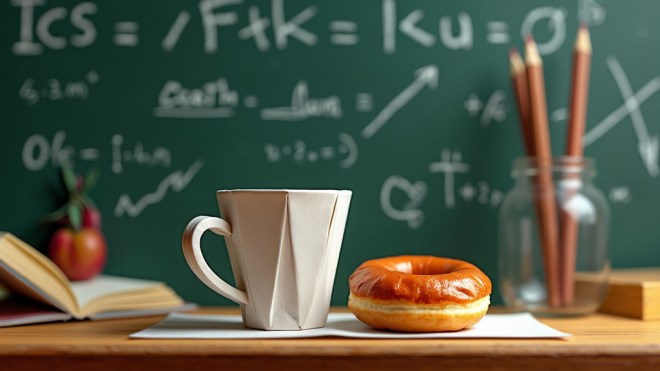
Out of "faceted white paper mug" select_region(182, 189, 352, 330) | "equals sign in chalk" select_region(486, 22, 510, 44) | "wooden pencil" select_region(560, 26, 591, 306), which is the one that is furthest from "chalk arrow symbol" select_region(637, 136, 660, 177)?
"faceted white paper mug" select_region(182, 189, 352, 330)

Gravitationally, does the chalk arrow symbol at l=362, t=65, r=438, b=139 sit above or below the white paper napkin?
above

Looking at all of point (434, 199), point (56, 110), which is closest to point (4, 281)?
point (56, 110)

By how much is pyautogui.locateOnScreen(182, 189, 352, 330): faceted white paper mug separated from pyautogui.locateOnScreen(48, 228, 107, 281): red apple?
1.28ft

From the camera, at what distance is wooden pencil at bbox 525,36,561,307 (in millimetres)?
1052

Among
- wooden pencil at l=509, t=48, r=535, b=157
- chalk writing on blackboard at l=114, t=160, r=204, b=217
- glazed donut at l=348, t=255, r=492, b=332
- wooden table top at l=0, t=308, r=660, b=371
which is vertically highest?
wooden pencil at l=509, t=48, r=535, b=157

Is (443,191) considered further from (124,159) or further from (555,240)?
(124,159)

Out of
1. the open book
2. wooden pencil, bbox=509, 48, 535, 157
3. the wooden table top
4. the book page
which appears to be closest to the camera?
the wooden table top

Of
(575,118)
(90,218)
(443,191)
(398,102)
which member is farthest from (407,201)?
(90,218)

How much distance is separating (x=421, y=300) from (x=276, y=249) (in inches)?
6.8

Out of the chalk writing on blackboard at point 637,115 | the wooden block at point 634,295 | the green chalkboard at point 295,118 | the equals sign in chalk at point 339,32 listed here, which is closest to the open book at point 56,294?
the green chalkboard at point 295,118

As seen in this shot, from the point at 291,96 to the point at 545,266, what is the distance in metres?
0.49

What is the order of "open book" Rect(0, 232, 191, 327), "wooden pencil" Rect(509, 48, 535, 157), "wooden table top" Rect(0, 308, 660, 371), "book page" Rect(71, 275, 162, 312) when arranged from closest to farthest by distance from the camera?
"wooden table top" Rect(0, 308, 660, 371), "open book" Rect(0, 232, 191, 327), "book page" Rect(71, 275, 162, 312), "wooden pencil" Rect(509, 48, 535, 157)

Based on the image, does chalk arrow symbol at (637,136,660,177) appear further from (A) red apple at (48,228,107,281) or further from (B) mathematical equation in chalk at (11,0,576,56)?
(A) red apple at (48,228,107,281)

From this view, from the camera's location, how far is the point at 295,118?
1.20m
